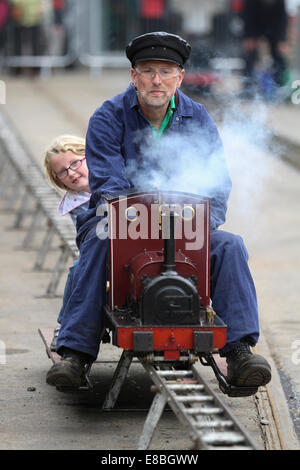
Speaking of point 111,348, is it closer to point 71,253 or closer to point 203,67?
point 71,253

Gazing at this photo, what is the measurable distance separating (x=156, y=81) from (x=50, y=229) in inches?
122

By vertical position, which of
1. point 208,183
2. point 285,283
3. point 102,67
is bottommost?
point 102,67

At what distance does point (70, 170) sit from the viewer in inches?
202

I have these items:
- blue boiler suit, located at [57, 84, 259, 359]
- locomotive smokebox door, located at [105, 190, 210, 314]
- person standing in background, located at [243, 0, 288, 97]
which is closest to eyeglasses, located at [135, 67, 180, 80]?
blue boiler suit, located at [57, 84, 259, 359]

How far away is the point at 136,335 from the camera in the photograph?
3.92 metres

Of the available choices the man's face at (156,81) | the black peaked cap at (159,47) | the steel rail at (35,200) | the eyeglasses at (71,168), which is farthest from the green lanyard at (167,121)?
the steel rail at (35,200)

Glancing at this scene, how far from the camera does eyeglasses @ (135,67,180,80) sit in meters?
4.41

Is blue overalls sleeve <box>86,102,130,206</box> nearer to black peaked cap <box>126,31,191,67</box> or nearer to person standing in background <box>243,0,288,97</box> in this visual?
black peaked cap <box>126,31,191,67</box>

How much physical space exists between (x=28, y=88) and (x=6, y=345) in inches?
583

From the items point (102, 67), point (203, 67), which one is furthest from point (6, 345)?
point (102, 67)

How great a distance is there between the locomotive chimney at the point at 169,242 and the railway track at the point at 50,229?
395mm

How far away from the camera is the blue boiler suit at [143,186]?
14.0ft

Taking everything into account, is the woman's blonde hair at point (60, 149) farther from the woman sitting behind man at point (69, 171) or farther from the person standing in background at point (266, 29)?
the person standing in background at point (266, 29)

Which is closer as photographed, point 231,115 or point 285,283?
point 231,115
